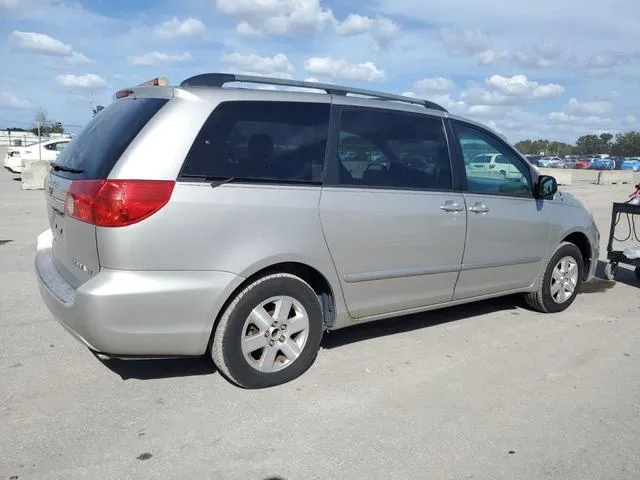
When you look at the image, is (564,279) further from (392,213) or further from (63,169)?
(63,169)

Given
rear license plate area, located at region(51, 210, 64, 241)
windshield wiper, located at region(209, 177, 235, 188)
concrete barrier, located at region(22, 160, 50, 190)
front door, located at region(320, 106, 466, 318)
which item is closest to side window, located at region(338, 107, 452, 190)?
front door, located at region(320, 106, 466, 318)

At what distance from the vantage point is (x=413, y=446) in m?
3.11

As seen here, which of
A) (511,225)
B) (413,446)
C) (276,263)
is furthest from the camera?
(511,225)

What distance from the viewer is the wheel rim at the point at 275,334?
3.63 m

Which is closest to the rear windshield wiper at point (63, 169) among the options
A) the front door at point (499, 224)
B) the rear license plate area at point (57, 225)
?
the rear license plate area at point (57, 225)

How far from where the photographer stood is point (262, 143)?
3643 millimetres

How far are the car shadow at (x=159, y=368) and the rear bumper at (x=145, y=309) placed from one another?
A: 55 cm

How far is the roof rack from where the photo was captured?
374 centimetres

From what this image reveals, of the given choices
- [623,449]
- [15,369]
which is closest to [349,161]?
[623,449]

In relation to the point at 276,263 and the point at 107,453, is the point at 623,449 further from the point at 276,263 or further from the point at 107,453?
the point at 107,453

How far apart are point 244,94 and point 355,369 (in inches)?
78.8

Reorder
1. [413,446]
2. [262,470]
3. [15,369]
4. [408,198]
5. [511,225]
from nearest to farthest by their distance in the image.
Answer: [262,470] → [413,446] → [15,369] → [408,198] → [511,225]

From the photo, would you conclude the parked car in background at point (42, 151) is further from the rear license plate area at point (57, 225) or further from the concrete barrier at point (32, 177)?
the rear license plate area at point (57, 225)

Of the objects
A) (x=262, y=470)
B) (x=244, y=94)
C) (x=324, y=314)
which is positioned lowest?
(x=262, y=470)
